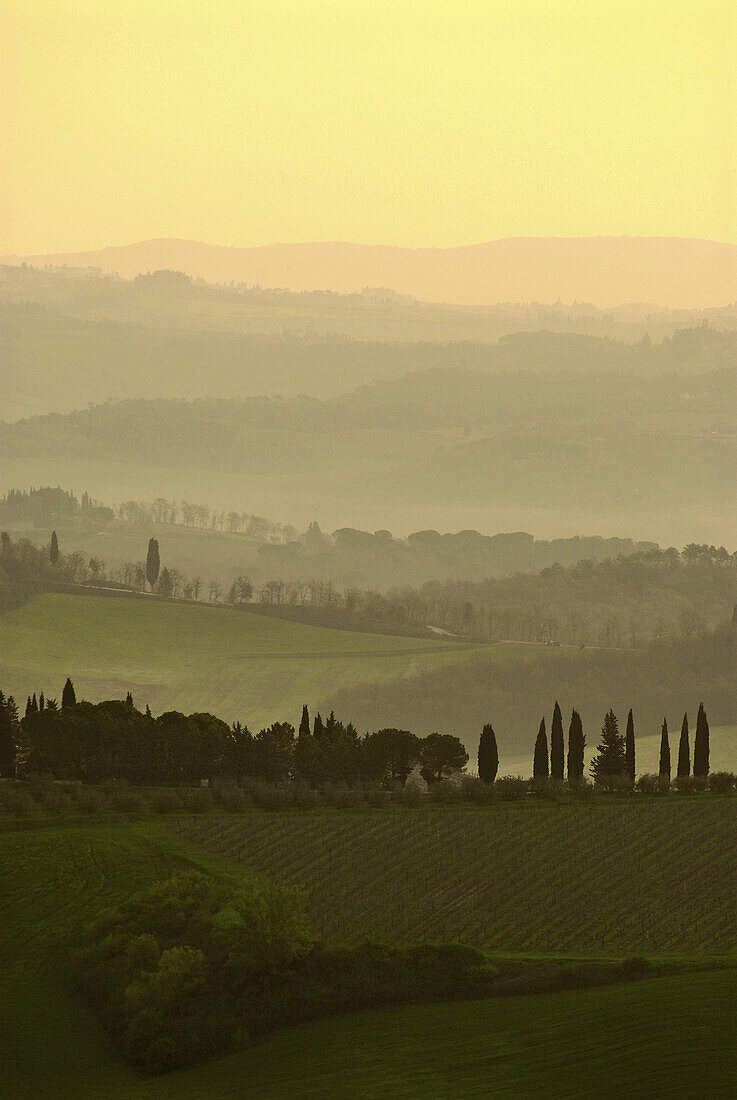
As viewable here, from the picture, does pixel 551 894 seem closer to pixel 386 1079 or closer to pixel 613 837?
pixel 613 837

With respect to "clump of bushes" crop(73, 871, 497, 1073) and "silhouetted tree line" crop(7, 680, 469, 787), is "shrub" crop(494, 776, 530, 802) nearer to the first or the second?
"silhouetted tree line" crop(7, 680, 469, 787)

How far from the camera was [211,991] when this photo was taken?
75000 mm

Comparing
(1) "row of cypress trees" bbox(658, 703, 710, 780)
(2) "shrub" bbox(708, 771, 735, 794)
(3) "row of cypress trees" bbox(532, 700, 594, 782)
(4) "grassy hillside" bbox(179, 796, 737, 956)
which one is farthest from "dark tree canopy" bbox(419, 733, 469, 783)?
(4) "grassy hillside" bbox(179, 796, 737, 956)

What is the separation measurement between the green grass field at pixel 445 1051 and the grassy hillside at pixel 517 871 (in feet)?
40.1

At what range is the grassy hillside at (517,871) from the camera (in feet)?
286

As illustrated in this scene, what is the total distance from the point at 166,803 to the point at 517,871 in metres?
30.8

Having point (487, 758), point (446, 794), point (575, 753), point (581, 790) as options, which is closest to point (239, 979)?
→ point (446, 794)

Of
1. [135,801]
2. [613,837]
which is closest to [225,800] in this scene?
[135,801]

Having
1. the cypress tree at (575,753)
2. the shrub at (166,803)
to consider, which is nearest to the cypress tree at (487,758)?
the cypress tree at (575,753)

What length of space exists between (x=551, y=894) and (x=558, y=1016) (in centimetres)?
2389

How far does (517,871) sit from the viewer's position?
323 ft

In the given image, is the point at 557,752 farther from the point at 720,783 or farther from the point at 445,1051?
the point at 445,1051

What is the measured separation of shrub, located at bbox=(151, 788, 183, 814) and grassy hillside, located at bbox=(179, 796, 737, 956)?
698cm

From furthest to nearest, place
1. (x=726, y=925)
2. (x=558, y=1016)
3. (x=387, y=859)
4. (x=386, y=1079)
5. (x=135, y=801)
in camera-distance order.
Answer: (x=135, y=801) → (x=387, y=859) → (x=726, y=925) → (x=558, y=1016) → (x=386, y=1079)
